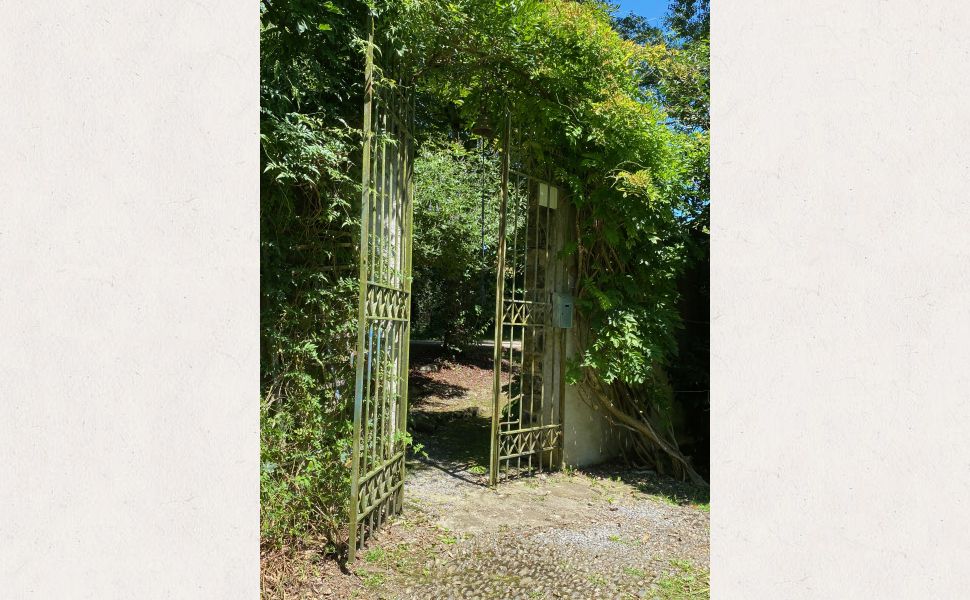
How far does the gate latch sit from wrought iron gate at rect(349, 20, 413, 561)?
1.88 m

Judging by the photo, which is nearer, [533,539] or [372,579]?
[372,579]

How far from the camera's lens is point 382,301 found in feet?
11.9

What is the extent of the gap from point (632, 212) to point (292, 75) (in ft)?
10.2

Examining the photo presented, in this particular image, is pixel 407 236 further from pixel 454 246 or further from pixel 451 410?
pixel 454 246

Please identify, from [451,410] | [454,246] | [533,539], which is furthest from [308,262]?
[454,246]

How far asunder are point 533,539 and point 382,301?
5.84 feet

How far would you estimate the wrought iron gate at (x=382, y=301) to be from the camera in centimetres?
329

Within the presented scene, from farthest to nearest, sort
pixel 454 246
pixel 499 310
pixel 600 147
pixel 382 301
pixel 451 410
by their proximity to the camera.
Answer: pixel 454 246 → pixel 451 410 → pixel 600 147 → pixel 499 310 → pixel 382 301

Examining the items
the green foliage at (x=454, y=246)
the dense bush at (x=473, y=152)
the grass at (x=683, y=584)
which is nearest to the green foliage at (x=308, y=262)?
the dense bush at (x=473, y=152)

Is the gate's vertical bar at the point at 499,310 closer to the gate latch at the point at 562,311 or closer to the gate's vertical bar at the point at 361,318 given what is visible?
the gate latch at the point at 562,311

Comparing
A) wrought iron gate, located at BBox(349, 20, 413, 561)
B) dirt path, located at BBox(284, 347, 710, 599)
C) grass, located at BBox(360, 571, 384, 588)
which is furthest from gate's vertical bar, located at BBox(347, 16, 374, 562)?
dirt path, located at BBox(284, 347, 710, 599)

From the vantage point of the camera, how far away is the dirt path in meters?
3.29

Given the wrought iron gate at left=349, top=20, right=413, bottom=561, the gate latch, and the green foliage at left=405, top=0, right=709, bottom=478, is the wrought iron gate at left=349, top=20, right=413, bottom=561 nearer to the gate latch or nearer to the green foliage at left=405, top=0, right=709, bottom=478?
the green foliage at left=405, top=0, right=709, bottom=478

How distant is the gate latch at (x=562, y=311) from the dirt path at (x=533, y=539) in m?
1.35
